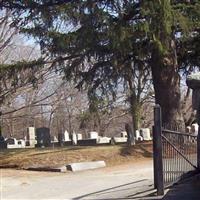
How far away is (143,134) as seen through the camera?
4522 cm

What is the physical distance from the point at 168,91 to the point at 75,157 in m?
5.92

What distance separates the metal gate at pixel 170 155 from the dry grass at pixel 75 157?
37.1ft

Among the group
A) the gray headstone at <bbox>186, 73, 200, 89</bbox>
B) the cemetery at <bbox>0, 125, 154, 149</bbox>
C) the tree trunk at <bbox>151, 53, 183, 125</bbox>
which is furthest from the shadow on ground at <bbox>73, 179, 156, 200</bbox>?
the cemetery at <bbox>0, 125, 154, 149</bbox>

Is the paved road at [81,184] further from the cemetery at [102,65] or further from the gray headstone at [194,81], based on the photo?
the gray headstone at [194,81]

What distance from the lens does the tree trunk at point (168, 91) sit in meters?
27.2

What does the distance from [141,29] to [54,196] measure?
33.7 ft

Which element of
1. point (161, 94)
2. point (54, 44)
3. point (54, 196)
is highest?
point (54, 44)

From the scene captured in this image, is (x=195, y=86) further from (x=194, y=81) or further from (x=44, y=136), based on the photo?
(x=44, y=136)

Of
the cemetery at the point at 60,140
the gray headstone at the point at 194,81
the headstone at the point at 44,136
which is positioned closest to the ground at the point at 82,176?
the cemetery at the point at 60,140

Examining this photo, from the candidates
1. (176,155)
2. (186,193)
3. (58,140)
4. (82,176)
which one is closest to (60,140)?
(58,140)

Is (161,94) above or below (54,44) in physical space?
below

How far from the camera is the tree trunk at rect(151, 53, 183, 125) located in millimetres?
27219

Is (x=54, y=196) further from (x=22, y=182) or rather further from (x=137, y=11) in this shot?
(x=137, y=11)

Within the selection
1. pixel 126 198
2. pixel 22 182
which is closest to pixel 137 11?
pixel 22 182
